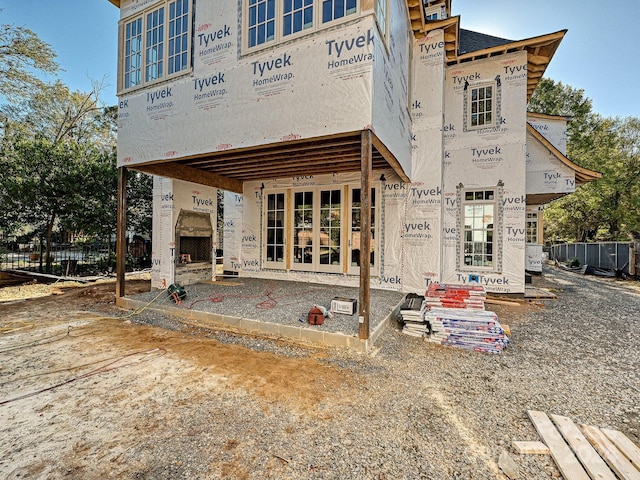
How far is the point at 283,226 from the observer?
804 centimetres

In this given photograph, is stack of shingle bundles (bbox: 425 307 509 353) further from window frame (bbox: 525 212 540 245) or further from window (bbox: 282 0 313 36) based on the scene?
window frame (bbox: 525 212 540 245)

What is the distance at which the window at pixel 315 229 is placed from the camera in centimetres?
721

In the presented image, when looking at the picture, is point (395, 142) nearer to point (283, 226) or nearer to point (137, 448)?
point (283, 226)

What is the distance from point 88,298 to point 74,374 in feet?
15.2

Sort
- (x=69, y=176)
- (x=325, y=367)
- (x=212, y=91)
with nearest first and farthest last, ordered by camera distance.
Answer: (x=325, y=367) < (x=212, y=91) < (x=69, y=176)

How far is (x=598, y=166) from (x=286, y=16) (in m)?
20.8

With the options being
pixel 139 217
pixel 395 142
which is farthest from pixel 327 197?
pixel 139 217

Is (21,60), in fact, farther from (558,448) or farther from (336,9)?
(558,448)

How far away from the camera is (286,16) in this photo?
4.21 m

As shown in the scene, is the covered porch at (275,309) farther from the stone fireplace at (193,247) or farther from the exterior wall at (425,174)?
the exterior wall at (425,174)

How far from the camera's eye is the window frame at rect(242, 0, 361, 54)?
3.77 metres

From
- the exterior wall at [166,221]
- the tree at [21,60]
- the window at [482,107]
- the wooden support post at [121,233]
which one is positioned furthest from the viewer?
the tree at [21,60]

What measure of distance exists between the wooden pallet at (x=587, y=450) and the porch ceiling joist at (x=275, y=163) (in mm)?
3478

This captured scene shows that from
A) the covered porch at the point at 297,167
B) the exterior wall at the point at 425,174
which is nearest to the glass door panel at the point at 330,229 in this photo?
the covered porch at the point at 297,167
